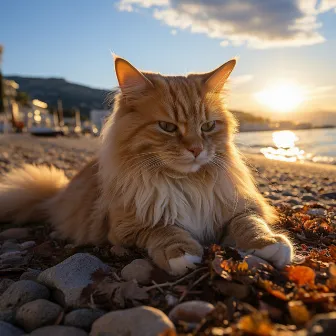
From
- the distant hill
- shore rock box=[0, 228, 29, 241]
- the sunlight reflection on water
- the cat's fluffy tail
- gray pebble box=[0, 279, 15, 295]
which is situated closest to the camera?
gray pebble box=[0, 279, 15, 295]

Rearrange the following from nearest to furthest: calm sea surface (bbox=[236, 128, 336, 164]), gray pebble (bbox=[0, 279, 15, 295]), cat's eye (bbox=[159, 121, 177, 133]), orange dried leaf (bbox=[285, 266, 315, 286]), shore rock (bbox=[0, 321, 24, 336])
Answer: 1. shore rock (bbox=[0, 321, 24, 336])
2. orange dried leaf (bbox=[285, 266, 315, 286])
3. gray pebble (bbox=[0, 279, 15, 295])
4. cat's eye (bbox=[159, 121, 177, 133])
5. calm sea surface (bbox=[236, 128, 336, 164])

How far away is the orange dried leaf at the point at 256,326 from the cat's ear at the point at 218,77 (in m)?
1.99

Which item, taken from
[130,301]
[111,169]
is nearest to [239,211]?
[111,169]

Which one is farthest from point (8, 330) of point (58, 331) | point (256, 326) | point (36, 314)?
point (256, 326)

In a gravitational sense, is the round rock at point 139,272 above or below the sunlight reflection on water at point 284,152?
above

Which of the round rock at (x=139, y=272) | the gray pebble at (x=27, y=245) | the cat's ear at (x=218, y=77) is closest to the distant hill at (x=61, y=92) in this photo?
the gray pebble at (x=27, y=245)

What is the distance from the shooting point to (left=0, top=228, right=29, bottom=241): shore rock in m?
3.34

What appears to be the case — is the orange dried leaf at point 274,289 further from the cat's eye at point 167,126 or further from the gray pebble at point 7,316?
the cat's eye at point 167,126

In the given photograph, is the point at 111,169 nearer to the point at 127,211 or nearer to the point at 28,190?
the point at 127,211

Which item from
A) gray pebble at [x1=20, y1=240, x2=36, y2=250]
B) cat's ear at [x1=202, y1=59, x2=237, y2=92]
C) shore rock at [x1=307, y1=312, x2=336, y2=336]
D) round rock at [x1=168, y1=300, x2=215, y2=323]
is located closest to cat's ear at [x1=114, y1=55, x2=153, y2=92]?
cat's ear at [x1=202, y1=59, x2=237, y2=92]

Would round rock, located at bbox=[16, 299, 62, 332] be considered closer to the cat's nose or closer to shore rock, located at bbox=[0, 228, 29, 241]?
the cat's nose

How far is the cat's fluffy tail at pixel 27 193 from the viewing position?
12.8 ft

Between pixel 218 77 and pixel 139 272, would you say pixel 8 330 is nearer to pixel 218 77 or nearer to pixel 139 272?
pixel 139 272

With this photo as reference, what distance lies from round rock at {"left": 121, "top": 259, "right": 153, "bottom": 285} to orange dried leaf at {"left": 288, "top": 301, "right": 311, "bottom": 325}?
29.6 inches
